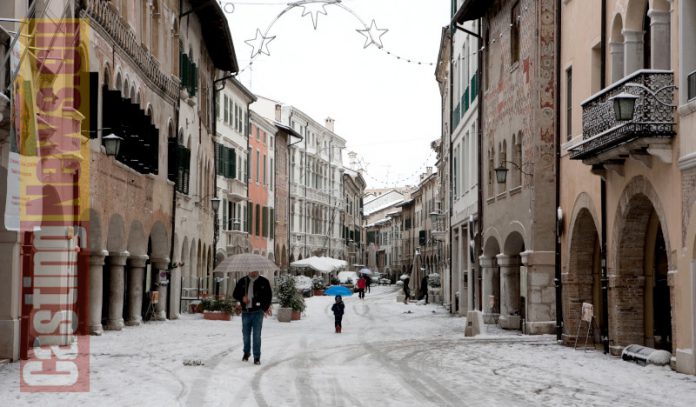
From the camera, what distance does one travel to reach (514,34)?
1152 inches

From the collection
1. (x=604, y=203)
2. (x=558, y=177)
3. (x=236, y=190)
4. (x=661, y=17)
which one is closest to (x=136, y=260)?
(x=558, y=177)

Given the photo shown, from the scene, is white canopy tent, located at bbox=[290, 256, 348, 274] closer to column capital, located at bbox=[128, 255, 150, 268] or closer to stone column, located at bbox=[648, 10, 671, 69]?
column capital, located at bbox=[128, 255, 150, 268]

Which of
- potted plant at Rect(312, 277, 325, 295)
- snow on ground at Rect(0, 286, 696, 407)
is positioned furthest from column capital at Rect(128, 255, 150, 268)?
potted plant at Rect(312, 277, 325, 295)

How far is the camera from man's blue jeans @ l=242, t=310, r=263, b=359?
1731 cm

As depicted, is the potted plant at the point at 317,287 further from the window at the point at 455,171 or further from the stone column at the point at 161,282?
the stone column at the point at 161,282

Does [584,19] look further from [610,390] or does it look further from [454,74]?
[454,74]

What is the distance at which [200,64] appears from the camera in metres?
38.7

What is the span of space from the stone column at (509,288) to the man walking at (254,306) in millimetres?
13169

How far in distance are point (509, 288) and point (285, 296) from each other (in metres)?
8.80

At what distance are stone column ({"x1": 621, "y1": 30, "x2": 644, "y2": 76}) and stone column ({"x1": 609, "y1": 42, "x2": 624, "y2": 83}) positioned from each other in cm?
70

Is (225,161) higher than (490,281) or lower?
higher

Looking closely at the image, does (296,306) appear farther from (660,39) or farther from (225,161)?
(660,39)

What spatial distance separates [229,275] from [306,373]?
37199mm

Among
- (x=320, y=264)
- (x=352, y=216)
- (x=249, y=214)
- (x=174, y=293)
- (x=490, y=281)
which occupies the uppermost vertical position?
(x=352, y=216)
